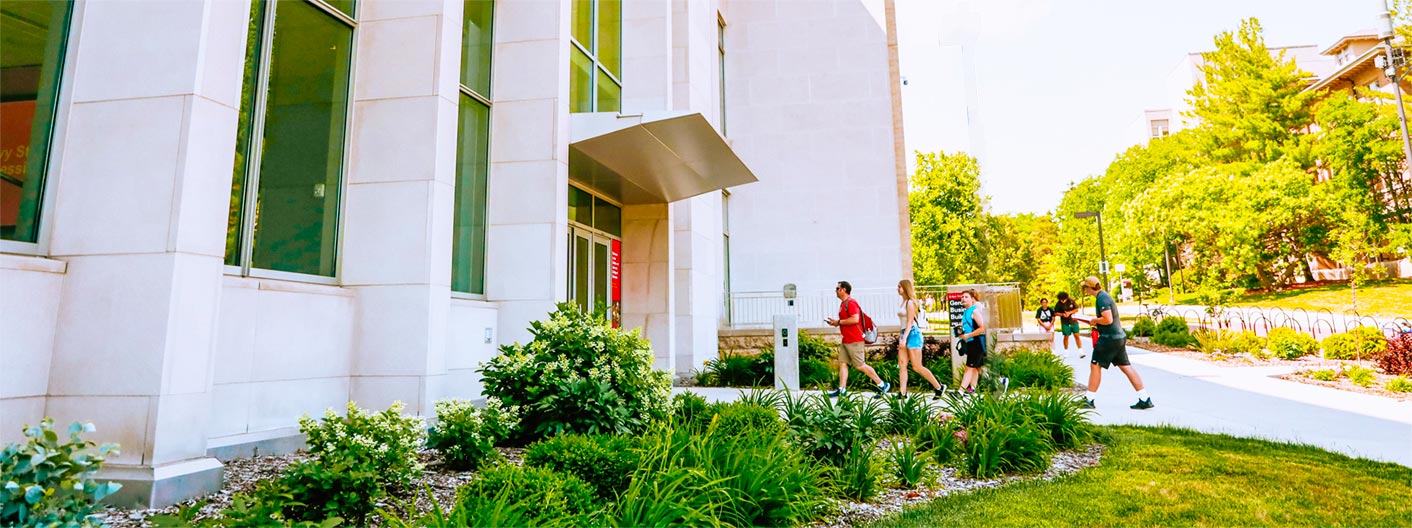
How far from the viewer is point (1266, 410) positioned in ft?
29.4

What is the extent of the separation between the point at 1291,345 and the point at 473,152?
18.6 meters

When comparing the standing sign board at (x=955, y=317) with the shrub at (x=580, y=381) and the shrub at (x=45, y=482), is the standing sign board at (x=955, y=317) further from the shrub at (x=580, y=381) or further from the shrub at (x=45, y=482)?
the shrub at (x=45, y=482)

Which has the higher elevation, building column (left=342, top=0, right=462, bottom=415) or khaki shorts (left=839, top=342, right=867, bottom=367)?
building column (left=342, top=0, right=462, bottom=415)

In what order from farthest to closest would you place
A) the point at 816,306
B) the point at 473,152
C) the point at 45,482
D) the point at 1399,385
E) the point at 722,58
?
the point at 722,58, the point at 816,306, the point at 1399,385, the point at 473,152, the point at 45,482

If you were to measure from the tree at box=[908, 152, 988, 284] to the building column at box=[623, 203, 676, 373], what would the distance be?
17.8 metres

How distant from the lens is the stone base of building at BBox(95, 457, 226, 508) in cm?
393

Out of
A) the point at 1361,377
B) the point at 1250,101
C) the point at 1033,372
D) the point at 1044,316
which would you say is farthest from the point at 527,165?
the point at 1250,101

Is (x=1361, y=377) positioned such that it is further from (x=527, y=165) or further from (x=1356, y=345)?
(x=527, y=165)

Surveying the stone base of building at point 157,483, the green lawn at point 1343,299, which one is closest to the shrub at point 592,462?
the stone base of building at point 157,483

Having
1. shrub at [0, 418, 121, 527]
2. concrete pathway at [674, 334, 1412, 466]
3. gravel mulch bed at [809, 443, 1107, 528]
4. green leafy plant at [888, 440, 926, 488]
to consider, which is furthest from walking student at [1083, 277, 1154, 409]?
shrub at [0, 418, 121, 527]

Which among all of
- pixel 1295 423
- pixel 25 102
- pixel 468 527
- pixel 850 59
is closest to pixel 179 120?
pixel 25 102

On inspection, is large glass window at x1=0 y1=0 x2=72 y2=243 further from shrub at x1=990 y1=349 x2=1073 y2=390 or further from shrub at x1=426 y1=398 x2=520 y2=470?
shrub at x1=990 y1=349 x2=1073 y2=390

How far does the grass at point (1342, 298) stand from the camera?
27.1 m

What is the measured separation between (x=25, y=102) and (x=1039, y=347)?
1600 centimetres
